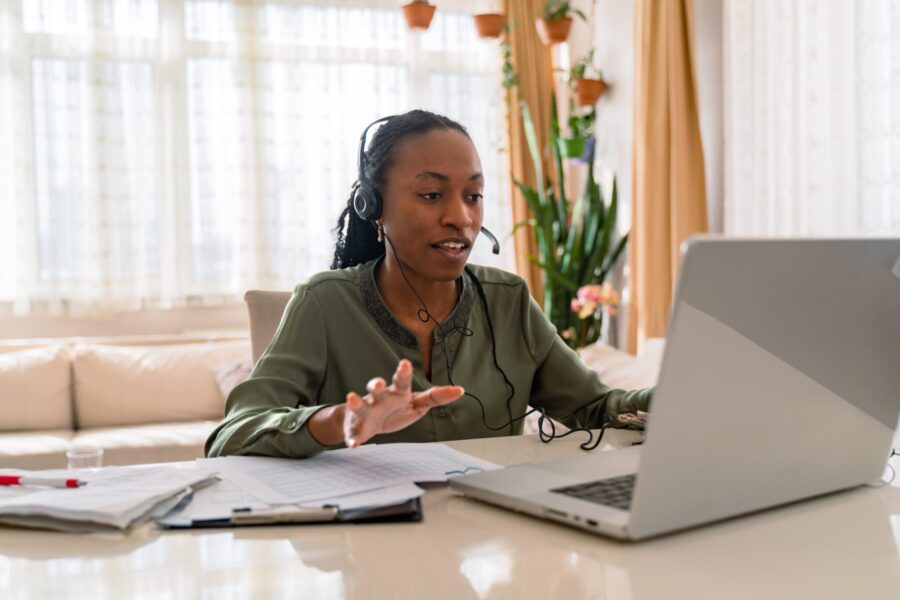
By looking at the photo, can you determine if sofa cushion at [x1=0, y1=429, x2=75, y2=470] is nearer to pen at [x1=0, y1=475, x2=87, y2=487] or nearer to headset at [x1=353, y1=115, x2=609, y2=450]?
headset at [x1=353, y1=115, x2=609, y2=450]

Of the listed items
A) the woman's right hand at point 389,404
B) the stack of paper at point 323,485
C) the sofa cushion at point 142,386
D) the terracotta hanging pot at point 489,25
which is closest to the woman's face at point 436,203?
the stack of paper at point 323,485

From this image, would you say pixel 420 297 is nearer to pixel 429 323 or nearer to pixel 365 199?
pixel 429 323

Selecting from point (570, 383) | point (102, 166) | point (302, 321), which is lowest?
point (570, 383)

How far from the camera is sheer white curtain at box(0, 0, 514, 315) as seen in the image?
452cm

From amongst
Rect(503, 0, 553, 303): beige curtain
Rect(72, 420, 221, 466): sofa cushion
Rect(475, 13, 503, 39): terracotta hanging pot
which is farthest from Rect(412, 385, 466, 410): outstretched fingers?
Rect(503, 0, 553, 303): beige curtain

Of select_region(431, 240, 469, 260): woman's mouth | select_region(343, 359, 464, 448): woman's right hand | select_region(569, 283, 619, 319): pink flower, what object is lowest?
select_region(569, 283, 619, 319): pink flower

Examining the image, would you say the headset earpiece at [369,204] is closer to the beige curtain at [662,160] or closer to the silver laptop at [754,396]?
the silver laptop at [754,396]

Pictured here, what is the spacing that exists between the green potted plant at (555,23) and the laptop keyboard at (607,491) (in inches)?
152

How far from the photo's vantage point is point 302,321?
5.09ft

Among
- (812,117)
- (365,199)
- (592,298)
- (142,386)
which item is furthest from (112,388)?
(812,117)

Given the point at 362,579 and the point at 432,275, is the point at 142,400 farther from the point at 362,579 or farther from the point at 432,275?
the point at 362,579

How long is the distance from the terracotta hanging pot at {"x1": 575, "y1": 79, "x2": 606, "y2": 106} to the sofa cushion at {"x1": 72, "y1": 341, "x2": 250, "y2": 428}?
6.68ft

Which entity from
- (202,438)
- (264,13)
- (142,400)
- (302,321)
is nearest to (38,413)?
(142,400)

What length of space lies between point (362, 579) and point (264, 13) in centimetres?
450
